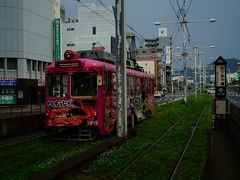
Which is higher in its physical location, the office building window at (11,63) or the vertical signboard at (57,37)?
the vertical signboard at (57,37)

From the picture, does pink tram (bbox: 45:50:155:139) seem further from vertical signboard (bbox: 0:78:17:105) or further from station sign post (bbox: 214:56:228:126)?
vertical signboard (bbox: 0:78:17:105)

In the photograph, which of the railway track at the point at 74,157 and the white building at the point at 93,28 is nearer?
the railway track at the point at 74,157

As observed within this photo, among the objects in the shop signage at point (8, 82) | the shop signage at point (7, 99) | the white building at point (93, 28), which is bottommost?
the shop signage at point (7, 99)

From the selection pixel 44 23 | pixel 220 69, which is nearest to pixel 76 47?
pixel 44 23

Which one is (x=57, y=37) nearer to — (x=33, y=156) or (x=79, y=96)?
(x=79, y=96)

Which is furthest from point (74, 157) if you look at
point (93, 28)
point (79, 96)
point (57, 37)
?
point (93, 28)

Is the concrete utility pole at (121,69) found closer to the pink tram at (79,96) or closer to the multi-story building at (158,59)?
the pink tram at (79,96)

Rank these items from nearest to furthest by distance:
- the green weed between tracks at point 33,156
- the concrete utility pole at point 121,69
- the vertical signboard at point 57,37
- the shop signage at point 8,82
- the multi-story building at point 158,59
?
the green weed between tracks at point 33,156 < the concrete utility pole at point 121,69 < the shop signage at point 8,82 < the vertical signboard at point 57,37 < the multi-story building at point 158,59

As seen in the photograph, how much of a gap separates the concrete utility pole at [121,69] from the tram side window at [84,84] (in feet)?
2.81

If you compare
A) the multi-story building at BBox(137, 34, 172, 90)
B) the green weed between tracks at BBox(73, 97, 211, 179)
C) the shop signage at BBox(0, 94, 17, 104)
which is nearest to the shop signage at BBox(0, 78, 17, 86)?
the shop signage at BBox(0, 94, 17, 104)

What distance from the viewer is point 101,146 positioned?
42.2ft

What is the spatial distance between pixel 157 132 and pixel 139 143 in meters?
3.93

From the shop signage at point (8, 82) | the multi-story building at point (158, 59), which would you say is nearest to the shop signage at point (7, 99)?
the shop signage at point (8, 82)

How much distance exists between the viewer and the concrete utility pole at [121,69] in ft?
50.0
